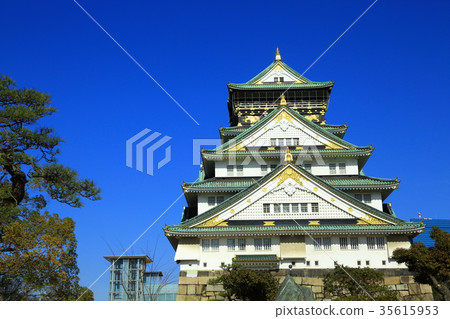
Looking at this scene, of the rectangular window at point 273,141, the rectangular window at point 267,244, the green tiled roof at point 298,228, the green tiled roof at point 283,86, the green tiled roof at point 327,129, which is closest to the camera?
the green tiled roof at point 298,228

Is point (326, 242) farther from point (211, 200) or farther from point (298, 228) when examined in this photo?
point (211, 200)

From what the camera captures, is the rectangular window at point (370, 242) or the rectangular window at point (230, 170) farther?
the rectangular window at point (230, 170)

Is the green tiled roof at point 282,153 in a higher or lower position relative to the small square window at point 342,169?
higher

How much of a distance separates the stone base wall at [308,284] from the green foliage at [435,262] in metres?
5.41

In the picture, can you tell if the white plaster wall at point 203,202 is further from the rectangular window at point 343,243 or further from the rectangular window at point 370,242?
the rectangular window at point 370,242

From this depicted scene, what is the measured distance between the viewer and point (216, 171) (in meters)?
40.4

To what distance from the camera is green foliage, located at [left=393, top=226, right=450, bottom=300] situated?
25297 mm

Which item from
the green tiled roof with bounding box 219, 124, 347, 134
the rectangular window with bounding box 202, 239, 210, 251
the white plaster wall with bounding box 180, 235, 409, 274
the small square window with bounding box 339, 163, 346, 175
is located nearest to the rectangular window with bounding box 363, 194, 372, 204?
the small square window with bounding box 339, 163, 346, 175

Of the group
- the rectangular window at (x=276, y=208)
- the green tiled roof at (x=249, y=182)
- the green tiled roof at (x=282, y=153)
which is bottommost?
the rectangular window at (x=276, y=208)

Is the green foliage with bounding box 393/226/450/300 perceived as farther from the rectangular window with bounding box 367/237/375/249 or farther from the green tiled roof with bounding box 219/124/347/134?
the green tiled roof with bounding box 219/124/347/134

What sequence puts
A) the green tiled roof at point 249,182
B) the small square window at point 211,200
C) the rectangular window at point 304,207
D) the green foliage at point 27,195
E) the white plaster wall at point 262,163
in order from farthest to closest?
the white plaster wall at point 262,163, the small square window at point 211,200, the green tiled roof at point 249,182, the rectangular window at point 304,207, the green foliage at point 27,195

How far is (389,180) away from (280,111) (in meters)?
11.4

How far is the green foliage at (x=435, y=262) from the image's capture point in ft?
83.0

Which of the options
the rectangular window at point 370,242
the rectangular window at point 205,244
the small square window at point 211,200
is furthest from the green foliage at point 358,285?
the small square window at point 211,200
